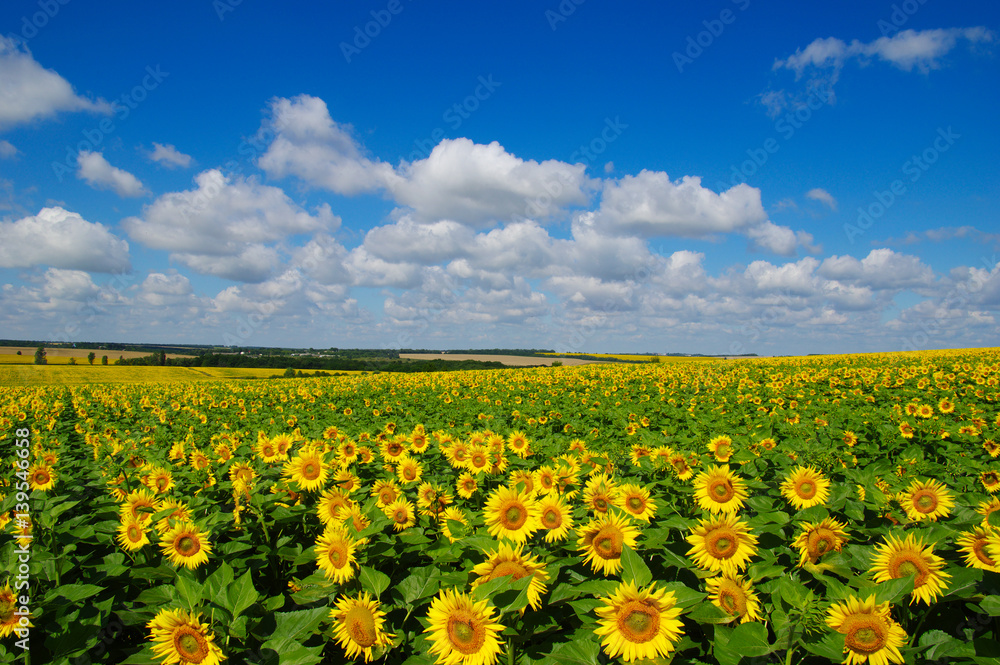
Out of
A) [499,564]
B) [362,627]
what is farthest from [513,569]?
[362,627]

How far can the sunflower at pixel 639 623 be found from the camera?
186 cm

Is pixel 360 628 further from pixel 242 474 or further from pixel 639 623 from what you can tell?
pixel 242 474

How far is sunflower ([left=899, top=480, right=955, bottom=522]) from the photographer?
9.02 ft

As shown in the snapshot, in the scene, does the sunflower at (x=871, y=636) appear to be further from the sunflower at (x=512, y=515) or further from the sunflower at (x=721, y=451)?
the sunflower at (x=721, y=451)

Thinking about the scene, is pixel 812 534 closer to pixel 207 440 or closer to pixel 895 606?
pixel 895 606

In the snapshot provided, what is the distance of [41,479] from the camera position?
13.3ft

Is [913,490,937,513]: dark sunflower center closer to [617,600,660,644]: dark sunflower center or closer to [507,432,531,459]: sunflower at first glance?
[617,600,660,644]: dark sunflower center

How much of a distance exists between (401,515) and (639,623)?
1.74 m

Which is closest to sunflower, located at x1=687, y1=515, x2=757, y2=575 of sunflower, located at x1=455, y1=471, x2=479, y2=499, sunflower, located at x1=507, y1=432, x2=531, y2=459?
sunflower, located at x1=455, y1=471, x2=479, y2=499

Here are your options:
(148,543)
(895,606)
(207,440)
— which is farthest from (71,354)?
(895,606)

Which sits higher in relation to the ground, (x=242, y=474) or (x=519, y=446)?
(x=242, y=474)

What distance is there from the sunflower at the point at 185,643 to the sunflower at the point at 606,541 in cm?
173

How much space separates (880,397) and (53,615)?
16957 mm

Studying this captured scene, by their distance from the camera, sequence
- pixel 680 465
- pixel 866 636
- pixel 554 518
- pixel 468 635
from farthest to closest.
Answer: pixel 680 465 < pixel 554 518 < pixel 468 635 < pixel 866 636
